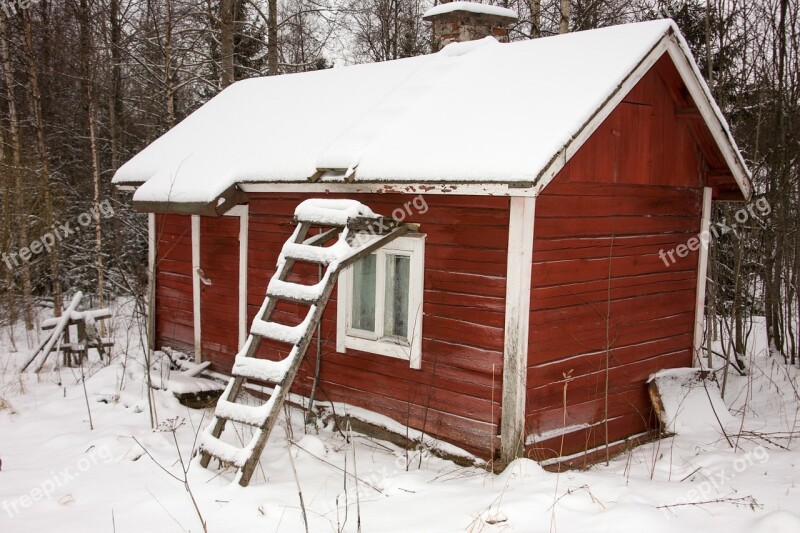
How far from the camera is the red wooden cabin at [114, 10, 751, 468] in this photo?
18.5ft

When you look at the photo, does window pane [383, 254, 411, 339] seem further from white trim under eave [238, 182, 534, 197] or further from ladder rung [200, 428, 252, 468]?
ladder rung [200, 428, 252, 468]

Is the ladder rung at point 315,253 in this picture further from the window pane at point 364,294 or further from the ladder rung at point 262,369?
the window pane at point 364,294

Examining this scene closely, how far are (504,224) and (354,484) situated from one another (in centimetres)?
242

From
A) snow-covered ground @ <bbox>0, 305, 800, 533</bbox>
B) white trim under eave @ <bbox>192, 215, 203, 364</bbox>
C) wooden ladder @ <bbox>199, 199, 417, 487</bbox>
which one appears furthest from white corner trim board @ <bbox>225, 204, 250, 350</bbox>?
wooden ladder @ <bbox>199, 199, 417, 487</bbox>

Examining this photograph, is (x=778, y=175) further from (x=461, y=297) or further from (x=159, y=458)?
(x=159, y=458)

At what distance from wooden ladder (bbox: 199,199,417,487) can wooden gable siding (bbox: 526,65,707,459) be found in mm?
1447

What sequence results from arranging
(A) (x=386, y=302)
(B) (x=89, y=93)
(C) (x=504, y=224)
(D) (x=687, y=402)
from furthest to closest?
(B) (x=89, y=93), (D) (x=687, y=402), (A) (x=386, y=302), (C) (x=504, y=224)

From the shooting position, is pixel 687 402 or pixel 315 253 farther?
pixel 687 402

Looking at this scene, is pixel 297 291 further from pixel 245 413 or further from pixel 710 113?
pixel 710 113

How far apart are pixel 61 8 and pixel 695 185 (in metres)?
15.1

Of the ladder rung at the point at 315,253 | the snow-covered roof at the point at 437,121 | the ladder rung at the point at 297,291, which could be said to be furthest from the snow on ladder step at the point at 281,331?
the snow-covered roof at the point at 437,121

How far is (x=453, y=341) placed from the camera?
5.95 meters

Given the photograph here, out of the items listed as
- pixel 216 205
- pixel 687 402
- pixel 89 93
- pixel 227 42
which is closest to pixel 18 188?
pixel 89 93

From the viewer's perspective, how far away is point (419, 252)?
6.17 m
